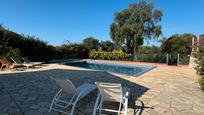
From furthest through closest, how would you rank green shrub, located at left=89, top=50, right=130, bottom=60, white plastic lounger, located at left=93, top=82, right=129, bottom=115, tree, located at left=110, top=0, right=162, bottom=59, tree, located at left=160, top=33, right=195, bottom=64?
tree, located at left=110, top=0, right=162, bottom=59 → tree, located at left=160, top=33, right=195, bottom=64 → green shrub, located at left=89, top=50, right=130, bottom=60 → white plastic lounger, located at left=93, top=82, right=129, bottom=115

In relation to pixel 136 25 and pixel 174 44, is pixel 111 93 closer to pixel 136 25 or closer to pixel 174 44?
pixel 136 25

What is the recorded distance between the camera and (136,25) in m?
23.5

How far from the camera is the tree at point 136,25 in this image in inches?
933

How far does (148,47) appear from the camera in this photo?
25656 millimetres

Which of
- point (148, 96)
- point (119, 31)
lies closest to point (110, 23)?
point (119, 31)

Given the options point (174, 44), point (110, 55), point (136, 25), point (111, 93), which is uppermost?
point (136, 25)

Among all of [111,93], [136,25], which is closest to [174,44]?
[136,25]

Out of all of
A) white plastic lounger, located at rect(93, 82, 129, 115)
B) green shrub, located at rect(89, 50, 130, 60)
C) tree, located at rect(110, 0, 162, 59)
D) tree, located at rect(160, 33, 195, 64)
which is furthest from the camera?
tree, located at rect(110, 0, 162, 59)

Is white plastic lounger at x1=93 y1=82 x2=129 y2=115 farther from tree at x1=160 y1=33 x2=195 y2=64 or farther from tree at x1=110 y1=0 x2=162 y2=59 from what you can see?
tree at x1=110 y1=0 x2=162 y2=59

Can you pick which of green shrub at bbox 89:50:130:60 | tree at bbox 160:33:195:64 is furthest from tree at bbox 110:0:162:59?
green shrub at bbox 89:50:130:60

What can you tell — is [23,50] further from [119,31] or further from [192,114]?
[192,114]

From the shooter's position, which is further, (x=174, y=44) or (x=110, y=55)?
(x=174, y=44)

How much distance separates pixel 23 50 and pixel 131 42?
15.1 meters

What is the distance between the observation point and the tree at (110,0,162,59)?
77.8 feet
